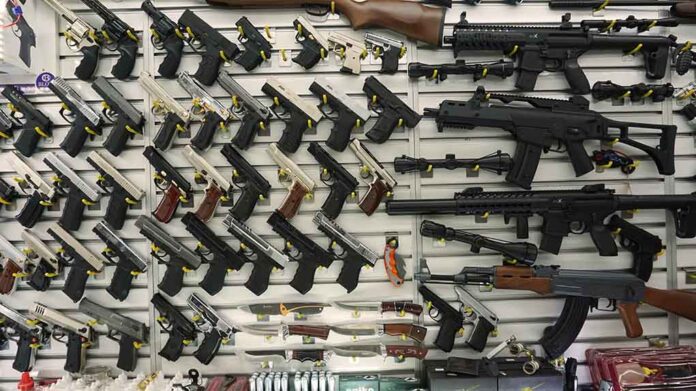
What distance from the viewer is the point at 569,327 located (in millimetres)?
3305

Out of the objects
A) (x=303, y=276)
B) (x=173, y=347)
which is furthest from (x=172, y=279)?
(x=303, y=276)

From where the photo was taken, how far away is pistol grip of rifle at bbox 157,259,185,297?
333 cm

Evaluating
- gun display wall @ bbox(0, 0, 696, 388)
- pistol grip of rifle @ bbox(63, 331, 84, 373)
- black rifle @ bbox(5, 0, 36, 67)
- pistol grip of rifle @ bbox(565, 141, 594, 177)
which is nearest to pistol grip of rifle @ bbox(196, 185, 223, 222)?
gun display wall @ bbox(0, 0, 696, 388)

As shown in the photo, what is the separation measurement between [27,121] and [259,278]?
95.4 inches

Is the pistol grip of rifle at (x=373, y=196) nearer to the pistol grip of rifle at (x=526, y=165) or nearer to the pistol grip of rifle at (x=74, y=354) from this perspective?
the pistol grip of rifle at (x=526, y=165)

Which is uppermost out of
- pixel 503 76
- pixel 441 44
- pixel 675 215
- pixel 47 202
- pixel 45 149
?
pixel 441 44

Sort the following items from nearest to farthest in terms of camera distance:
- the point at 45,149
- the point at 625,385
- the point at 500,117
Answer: the point at 625,385 < the point at 500,117 < the point at 45,149

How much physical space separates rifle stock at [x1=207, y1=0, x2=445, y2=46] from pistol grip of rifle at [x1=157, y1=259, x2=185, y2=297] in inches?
89.1

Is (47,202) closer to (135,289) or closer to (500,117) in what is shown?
(135,289)

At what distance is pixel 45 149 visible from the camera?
349 cm

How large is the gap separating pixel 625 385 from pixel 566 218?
4.40ft

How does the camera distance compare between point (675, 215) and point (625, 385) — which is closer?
point (625, 385)

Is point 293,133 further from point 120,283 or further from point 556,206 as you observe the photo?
point 556,206

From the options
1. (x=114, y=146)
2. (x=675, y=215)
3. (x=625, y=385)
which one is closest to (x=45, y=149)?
(x=114, y=146)
